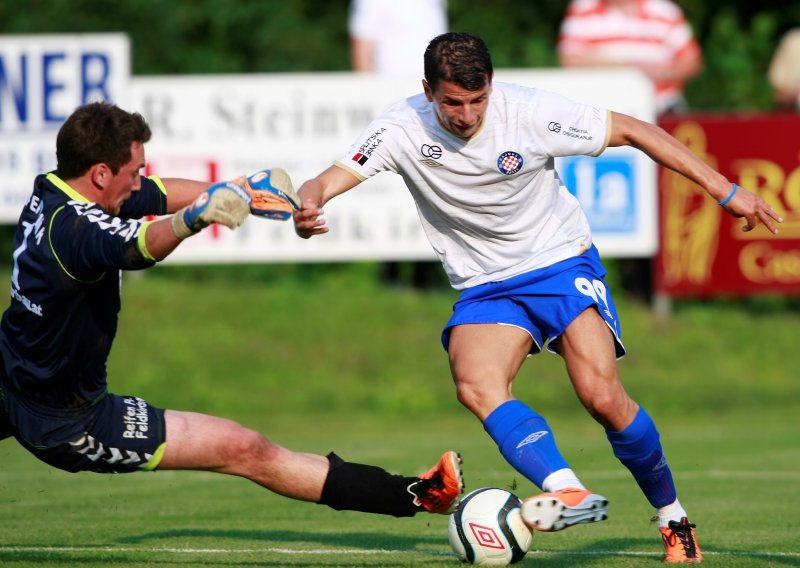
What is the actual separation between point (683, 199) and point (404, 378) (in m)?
3.48

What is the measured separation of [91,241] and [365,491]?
175 cm

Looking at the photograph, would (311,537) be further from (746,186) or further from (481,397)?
(746,186)

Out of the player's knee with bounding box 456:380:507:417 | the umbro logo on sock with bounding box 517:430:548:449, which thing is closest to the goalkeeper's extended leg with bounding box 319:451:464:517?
the player's knee with bounding box 456:380:507:417

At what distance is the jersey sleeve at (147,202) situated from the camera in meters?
6.70

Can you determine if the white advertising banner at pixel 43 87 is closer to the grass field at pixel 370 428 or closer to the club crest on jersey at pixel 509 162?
the grass field at pixel 370 428

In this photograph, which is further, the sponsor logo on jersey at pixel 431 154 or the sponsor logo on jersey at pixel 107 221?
the sponsor logo on jersey at pixel 431 154

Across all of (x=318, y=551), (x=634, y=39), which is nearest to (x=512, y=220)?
(x=318, y=551)

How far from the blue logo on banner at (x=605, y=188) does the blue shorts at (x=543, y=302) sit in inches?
322

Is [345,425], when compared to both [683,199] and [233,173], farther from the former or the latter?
[683,199]

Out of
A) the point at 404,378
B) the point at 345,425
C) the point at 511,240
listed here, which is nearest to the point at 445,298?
the point at 404,378

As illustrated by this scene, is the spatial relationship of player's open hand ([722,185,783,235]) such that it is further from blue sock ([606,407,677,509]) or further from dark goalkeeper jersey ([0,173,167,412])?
dark goalkeeper jersey ([0,173,167,412])

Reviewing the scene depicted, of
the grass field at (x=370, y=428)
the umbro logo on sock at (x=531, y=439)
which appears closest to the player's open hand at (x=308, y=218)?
the umbro logo on sock at (x=531, y=439)

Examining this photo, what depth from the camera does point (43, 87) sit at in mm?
15211

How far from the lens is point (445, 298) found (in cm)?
1662
